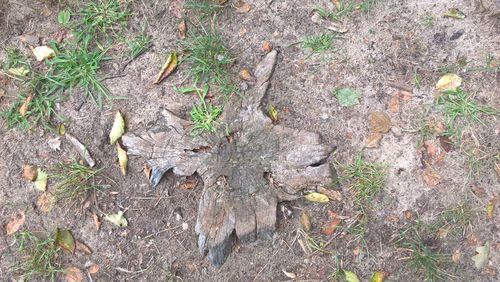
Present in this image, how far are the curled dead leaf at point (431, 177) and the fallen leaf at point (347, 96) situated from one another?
1.91 feet

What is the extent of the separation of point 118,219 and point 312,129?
1301 millimetres

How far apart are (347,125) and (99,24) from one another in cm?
171

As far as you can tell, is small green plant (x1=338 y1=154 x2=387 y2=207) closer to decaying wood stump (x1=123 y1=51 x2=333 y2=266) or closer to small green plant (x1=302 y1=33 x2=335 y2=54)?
decaying wood stump (x1=123 y1=51 x2=333 y2=266)

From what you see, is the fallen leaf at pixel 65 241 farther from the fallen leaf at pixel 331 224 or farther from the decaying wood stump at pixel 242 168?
the fallen leaf at pixel 331 224

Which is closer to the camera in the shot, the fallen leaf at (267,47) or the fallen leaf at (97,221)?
the fallen leaf at (97,221)

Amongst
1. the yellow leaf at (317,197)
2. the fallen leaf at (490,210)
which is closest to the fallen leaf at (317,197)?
the yellow leaf at (317,197)

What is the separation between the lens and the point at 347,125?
9.50ft

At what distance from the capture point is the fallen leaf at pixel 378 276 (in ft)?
8.99

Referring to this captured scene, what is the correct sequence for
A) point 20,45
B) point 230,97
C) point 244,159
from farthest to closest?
point 20,45 → point 230,97 → point 244,159

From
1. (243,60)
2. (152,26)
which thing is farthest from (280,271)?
(152,26)

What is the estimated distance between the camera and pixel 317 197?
2801 millimetres

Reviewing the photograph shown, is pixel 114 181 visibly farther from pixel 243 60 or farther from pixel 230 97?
pixel 243 60

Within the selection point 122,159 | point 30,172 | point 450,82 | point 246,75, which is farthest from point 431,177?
point 30,172

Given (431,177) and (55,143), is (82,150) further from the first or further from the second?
(431,177)
